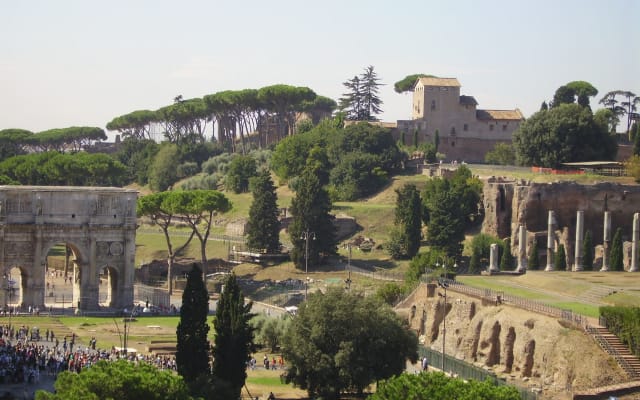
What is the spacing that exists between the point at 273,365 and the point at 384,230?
3857 cm

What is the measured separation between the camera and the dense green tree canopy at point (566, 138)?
102 metres

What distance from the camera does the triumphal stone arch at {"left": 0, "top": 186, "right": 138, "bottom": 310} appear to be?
82562mm

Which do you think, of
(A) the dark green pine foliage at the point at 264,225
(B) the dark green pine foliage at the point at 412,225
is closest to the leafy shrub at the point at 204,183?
(A) the dark green pine foliage at the point at 264,225

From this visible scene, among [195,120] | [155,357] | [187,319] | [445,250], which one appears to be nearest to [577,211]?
[445,250]

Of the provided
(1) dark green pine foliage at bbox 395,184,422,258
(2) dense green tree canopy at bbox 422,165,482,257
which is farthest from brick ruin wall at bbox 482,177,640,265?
(1) dark green pine foliage at bbox 395,184,422,258

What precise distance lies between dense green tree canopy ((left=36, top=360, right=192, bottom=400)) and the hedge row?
71.0 ft

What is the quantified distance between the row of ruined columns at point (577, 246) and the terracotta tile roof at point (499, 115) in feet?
159

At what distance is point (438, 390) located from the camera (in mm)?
43688

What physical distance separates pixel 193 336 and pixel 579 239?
3659cm

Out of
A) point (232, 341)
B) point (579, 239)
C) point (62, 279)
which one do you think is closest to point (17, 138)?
point (62, 279)

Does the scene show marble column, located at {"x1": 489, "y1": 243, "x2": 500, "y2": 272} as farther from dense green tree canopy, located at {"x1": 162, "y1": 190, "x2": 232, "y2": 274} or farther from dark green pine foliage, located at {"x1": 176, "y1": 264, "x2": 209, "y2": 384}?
dark green pine foliage, located at {"x1": 176, "y1": 264, "x2": 209, "y2": 384}

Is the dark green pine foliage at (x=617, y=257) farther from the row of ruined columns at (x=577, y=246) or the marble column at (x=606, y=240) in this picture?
the marble column at (x=606, y=240)

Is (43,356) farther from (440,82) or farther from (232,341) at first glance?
(440,82)

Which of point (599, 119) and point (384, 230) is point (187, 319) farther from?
point (599, 119)
